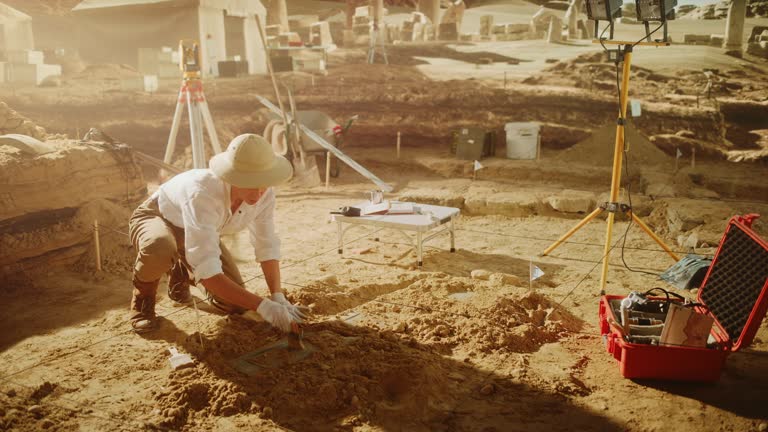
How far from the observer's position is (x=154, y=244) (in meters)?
3.46

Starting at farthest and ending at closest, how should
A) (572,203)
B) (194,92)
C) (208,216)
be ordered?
(572,203) → (194,92) → (208,216)

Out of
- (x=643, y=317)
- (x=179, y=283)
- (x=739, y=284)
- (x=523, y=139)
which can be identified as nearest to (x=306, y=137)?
(x=523, y=139)

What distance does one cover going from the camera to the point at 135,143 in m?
10.6

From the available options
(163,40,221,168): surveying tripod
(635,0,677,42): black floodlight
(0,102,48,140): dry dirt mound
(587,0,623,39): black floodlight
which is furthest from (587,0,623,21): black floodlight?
(0,102,48,140): dry dirt mound

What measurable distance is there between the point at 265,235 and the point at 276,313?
62 cm

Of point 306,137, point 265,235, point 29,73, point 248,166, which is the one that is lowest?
point 265,235

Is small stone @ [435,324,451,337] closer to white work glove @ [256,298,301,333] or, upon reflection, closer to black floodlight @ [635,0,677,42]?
white work glove @ [256,298,301,333]

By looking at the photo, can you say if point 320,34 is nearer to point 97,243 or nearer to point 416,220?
point 416,220

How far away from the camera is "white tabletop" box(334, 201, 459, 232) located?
16.1 ft

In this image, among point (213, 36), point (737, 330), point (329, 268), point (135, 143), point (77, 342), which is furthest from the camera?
point (213, 36)

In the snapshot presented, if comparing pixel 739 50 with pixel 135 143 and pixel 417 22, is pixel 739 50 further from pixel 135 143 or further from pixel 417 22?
pixel 135 143

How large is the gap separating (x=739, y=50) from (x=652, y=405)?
8002 mm

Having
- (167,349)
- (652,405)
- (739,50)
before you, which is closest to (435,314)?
(652,405)

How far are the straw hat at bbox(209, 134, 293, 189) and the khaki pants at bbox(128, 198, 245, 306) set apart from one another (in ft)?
1.99
